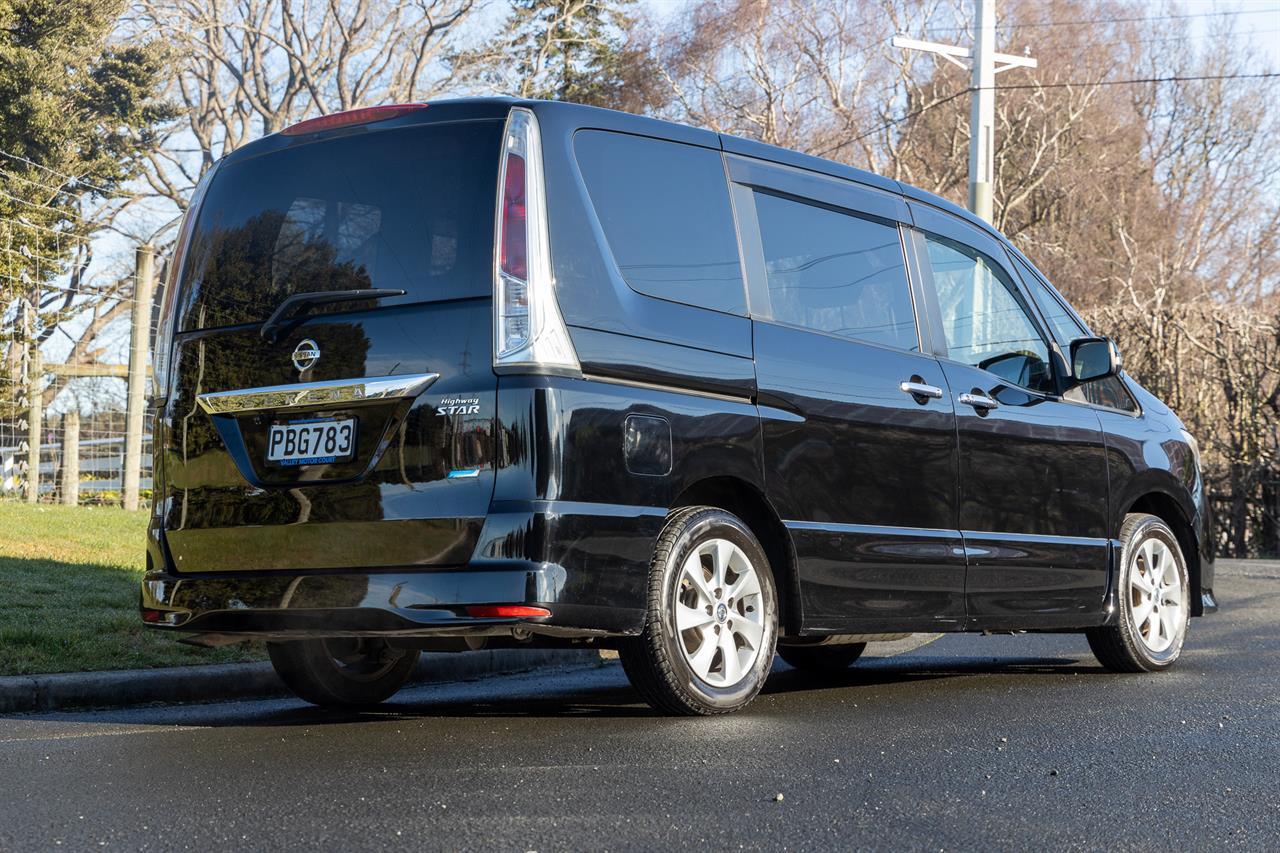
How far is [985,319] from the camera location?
700cm

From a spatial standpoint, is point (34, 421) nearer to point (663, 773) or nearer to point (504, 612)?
Answer: point (504, 612)

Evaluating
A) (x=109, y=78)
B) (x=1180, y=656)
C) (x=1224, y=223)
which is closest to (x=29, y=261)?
(x=109, y=78)

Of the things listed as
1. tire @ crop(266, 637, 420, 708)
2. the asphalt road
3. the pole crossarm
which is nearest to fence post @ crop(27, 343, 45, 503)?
the pole crossarm

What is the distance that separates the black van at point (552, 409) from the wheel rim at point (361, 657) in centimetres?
2

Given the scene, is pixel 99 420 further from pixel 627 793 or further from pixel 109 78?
pixel 627 793

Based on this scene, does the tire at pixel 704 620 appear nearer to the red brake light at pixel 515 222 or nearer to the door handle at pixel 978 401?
the red brake light at pixel 515 222

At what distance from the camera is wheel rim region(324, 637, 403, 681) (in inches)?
239

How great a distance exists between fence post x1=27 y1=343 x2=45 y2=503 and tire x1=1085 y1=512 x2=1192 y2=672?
14.2 meters

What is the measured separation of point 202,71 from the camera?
29.7 meters

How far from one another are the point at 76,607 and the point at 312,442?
12.0 ft

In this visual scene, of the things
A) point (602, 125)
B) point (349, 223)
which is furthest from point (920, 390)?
point (349, 223)

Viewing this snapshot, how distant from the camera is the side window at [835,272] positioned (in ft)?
19.3

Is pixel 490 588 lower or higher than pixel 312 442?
lower

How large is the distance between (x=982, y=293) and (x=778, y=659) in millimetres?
2563
